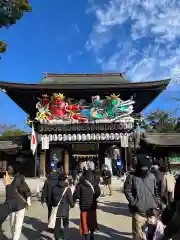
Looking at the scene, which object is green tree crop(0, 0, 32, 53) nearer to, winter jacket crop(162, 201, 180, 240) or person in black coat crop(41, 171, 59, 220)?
person in black coat crop(41, 171, 59, 220)

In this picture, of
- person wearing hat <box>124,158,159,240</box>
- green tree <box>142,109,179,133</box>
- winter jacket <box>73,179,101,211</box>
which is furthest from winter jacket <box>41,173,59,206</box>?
green tree <box>142,109,179,133</box>

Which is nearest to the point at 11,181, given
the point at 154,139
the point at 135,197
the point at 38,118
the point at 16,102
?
the point at 135,197

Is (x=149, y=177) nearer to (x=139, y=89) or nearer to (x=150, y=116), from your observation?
(x=139, y=89)

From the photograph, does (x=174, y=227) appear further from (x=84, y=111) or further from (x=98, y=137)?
(x=84, y=111)

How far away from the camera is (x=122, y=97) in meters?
19.3

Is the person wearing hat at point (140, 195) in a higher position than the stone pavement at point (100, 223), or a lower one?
higher

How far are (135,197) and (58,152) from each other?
50.5ft

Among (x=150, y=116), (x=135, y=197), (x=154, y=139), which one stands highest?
(x=150, y=116)

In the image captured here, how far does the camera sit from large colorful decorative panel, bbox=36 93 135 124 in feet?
59.4

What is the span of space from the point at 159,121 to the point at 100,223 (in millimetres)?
44838

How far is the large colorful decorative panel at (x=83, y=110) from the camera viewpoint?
18109mm

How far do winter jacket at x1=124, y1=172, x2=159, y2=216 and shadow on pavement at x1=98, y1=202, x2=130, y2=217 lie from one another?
424cm

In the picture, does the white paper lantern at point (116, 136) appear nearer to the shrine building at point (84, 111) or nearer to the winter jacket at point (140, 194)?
the shrine building at point (84, 111)

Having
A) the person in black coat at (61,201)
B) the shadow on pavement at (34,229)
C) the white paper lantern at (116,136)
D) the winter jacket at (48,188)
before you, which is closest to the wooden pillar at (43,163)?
the white paper lantern at (116,136)
